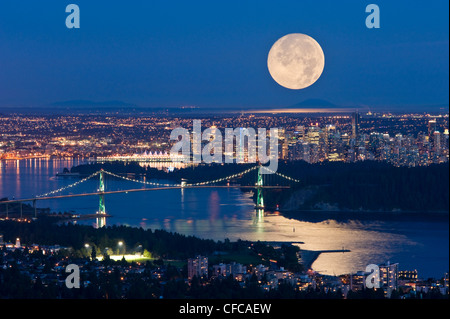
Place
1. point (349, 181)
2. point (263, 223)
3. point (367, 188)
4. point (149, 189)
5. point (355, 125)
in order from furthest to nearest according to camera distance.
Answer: point (355, 125) < point (149, 189) < point (349, 181) < point (263, 223) < point (367, 188)

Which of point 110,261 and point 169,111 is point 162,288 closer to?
point 110,261

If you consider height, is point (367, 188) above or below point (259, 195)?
above

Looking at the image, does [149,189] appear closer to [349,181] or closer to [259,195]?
[259,195]

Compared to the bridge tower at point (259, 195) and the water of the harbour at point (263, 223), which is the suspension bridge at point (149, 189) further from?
the water of the harbour at point (263, 223)

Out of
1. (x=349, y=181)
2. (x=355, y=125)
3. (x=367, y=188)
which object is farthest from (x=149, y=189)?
(x=355, y=125)

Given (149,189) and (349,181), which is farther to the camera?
(149,189)

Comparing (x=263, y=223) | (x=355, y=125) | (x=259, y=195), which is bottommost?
(x=263, y=223)

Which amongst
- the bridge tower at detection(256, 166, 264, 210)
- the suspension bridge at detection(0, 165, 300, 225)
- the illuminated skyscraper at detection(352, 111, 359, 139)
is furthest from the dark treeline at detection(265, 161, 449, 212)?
the illuminated skyscraper at detection(352, 111, 359, 139)

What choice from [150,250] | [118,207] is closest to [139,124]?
[118,207]

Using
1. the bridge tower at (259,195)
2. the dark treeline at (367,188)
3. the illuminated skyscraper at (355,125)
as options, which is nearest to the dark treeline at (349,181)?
the dark treeline at (367,188)
